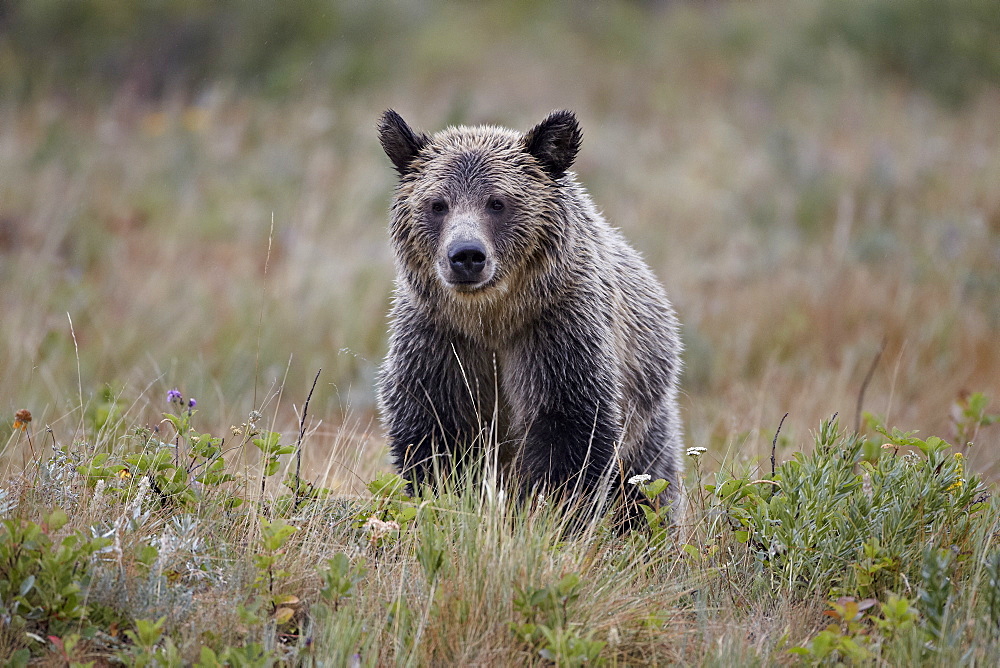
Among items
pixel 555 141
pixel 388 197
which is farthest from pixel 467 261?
pixel 388 197

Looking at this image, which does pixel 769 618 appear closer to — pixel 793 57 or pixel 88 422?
pixel 88 422

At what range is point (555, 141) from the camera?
4.75 m

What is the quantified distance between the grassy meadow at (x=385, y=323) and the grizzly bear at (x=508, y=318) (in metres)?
0.37

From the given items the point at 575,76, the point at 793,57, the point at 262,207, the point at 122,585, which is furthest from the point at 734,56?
the point at 122,585

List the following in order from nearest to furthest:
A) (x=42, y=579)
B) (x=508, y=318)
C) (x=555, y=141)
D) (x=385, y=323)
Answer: (x=42, y=579) → (x=508, y=318) → (x=555, y=141) → (x=385, y=323)

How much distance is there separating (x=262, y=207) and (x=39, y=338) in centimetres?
376

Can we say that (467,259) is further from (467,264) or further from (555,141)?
(555,141)

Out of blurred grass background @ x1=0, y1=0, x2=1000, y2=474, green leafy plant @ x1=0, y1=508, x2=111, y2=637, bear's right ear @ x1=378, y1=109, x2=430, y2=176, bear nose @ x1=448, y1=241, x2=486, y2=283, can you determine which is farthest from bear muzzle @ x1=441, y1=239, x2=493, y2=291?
green leafy plant @ x1=0, y1=508, x2=111, y2=637

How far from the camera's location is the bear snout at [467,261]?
4.32 m

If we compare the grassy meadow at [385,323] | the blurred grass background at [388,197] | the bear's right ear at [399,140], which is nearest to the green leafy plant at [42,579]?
the grassy meadow at [385,323]

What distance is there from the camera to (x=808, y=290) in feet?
29.5

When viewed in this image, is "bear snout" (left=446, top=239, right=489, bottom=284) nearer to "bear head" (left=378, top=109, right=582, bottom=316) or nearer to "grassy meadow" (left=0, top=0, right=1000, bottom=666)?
"bear head" (left=378, top=109, right=582, bottom=316)

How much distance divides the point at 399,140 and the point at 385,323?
3.83m

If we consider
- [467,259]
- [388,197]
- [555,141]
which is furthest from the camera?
[388,197]
